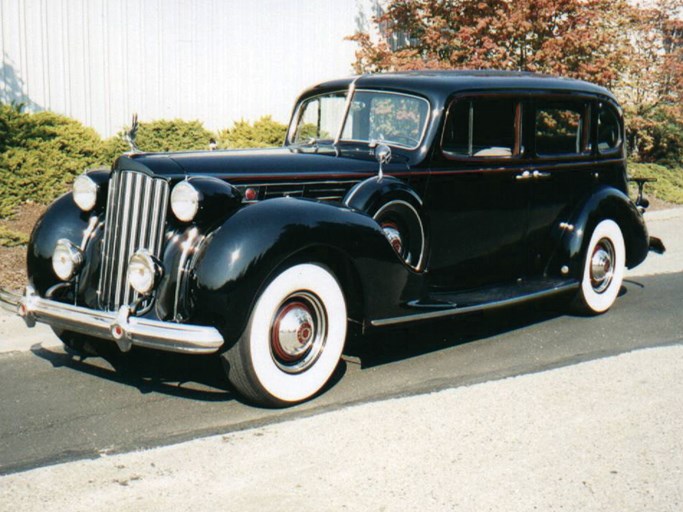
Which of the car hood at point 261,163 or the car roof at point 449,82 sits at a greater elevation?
the car roof at point 449,82

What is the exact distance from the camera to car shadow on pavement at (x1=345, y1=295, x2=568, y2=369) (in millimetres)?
5484

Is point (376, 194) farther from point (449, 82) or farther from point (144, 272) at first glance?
point (144, 272)

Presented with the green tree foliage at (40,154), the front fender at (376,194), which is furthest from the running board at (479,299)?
the green tree foliage at (40,154)

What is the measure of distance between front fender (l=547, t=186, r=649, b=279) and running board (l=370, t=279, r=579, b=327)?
0.56ft

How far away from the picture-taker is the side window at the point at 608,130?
6859 mm

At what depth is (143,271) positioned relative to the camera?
420cm

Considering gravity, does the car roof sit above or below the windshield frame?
above

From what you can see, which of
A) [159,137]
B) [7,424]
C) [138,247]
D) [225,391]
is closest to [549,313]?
[225,391]

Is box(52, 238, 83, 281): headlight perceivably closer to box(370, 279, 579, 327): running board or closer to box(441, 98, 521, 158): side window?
box(370, 279, 579, 327): running board

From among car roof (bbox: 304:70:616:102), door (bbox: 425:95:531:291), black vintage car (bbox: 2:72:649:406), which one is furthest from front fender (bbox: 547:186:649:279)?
car roof (bbox: 304:70:616:102)

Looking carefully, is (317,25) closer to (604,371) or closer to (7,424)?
(604,371)

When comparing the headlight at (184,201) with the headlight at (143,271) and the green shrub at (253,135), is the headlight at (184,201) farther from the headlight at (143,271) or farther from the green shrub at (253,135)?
the green shrub at (253,135)

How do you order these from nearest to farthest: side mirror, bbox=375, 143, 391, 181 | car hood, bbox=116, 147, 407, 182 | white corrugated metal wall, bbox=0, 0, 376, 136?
car hood, bbox=116, 147, 407, 182, side mirror, bbox=375, 143, 391, 181, white corrugated metal wall, bbox=0, 0, 376, 136

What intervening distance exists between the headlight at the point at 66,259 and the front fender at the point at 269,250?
0.91m
